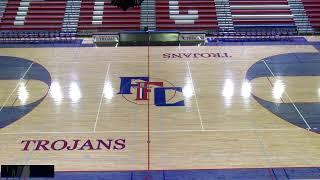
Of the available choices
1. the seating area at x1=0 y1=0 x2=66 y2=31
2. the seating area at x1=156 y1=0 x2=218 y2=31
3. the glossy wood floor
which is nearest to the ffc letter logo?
the glossy wood floor

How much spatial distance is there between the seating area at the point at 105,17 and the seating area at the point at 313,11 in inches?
349

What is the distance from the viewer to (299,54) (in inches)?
776

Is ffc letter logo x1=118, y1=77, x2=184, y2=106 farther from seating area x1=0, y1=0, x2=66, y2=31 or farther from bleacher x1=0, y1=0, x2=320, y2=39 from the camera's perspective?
seating area x1=0, y1=0, x2=66, y2=31

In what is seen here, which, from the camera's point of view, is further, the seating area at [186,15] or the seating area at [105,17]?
the seating area at [186,15]

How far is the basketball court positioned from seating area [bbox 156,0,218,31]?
2.94 m

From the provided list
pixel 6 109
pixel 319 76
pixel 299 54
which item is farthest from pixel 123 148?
pixel 299 54

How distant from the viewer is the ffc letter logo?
15672 mm

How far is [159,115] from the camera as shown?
14750mm

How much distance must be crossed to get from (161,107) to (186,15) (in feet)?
32.1

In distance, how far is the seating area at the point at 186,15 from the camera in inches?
912

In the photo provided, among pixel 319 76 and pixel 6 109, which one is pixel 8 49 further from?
pixel 319 76

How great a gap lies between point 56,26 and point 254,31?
988cm

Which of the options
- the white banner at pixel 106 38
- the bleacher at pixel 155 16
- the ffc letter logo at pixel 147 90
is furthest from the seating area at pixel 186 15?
the ffc letter logo at pixel 147 90

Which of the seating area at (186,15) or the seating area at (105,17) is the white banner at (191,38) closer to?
the seating area at (186,15)
